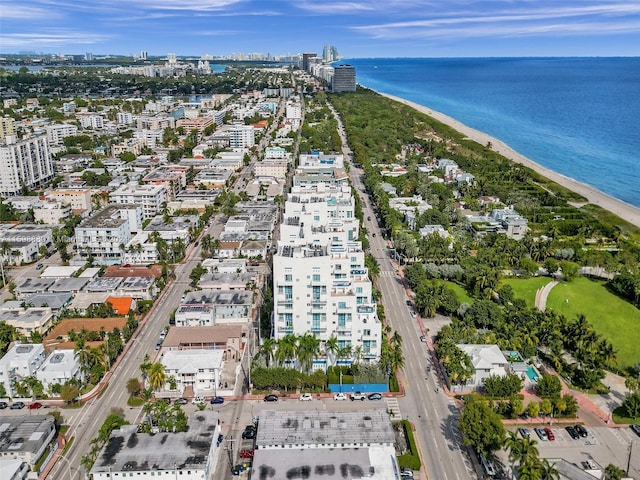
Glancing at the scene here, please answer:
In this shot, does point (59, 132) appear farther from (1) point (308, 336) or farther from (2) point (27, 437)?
(2) point (27, 437)

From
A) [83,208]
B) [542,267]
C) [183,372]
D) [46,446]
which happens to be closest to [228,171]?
[83,208]

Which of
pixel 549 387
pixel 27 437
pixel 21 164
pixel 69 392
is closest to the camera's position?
pixel 27 437

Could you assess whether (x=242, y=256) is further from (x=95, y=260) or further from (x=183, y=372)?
(x=183, y=372)

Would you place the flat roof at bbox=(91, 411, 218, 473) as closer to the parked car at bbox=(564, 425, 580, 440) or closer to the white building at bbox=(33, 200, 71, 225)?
the parked car at bbox=(564, 425, 580, 440)

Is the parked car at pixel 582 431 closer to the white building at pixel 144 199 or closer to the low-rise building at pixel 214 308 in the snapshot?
the low-rise building at pixel 214 308

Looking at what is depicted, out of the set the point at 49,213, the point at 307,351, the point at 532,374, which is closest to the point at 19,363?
the point at 307,351

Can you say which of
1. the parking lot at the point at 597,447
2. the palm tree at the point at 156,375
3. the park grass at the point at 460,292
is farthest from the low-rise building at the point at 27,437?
the park grass at the point at 460,292

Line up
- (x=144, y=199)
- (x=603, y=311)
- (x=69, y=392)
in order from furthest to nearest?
(x=144, y=199)
(x=603, y=311)
(x=69, y=392)
